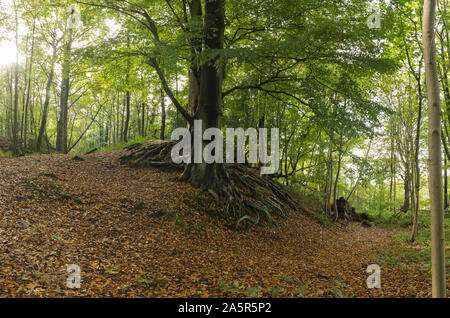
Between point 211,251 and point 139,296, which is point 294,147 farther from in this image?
point 139,296

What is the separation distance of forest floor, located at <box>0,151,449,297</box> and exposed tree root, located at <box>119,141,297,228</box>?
51 centimetres

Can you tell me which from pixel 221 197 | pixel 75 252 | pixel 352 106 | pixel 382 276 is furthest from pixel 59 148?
pixel 382 276

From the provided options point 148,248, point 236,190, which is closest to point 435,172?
point 148,248

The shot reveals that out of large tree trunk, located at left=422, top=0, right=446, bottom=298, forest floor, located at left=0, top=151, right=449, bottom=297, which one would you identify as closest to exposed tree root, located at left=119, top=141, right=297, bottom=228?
forest floor, located at left=0, top=151, right=449, bottom=297

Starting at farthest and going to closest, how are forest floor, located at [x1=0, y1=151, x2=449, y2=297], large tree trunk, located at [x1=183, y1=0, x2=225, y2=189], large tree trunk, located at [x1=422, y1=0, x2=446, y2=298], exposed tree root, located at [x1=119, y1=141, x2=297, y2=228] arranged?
exposed tree root, located at [x1=119, y1=141, x2=297, y2=228], large tree trunk, located at [x1=183, y1=0, x2=225, y2=189], forest floor, located at [x1=0, y1=151, x2=449, y2=297], large tree trunk, located at [x1=422, y1=0, x2=446, y2=298]

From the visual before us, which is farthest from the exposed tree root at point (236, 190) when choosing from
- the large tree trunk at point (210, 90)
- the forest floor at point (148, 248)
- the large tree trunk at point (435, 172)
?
the large tree trunk at point (435, 172)

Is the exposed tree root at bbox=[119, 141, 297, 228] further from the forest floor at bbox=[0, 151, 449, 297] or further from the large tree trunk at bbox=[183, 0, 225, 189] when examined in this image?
the forest floor at bbox=[0, 151, 449, 297]

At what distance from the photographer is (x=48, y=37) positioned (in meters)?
15.3

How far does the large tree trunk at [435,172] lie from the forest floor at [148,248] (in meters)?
2.04

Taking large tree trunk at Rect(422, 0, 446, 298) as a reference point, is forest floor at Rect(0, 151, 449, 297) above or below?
below

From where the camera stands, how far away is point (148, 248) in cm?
580

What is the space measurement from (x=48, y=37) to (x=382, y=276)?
19025 millimetres

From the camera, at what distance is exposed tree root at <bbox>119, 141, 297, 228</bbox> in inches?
344

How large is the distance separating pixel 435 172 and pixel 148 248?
5203mm
